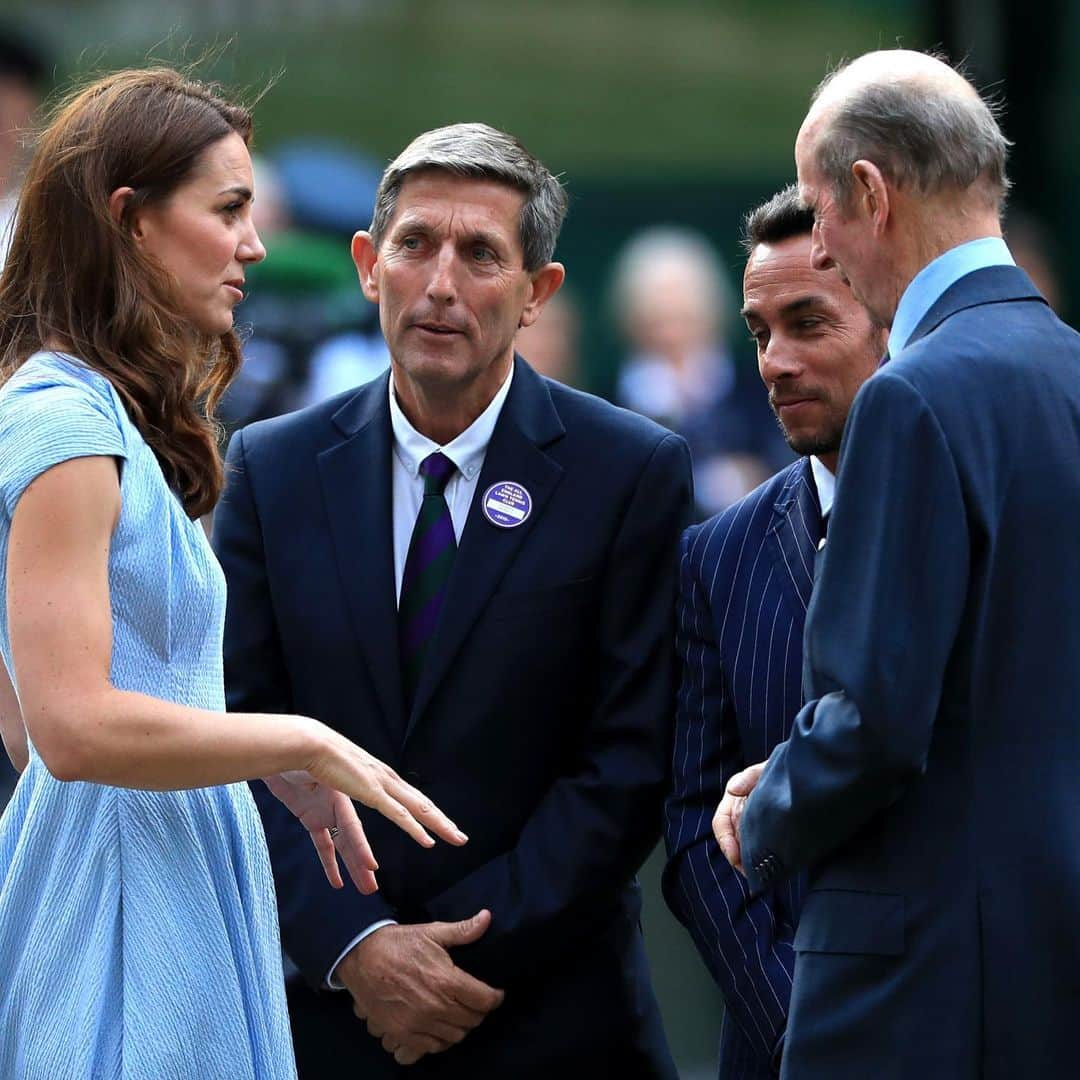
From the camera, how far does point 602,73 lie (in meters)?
9.15

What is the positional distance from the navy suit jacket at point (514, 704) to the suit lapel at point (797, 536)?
0.83 ft

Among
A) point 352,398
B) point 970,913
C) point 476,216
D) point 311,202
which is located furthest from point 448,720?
point 311,202

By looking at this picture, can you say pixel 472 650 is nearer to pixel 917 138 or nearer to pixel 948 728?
pixel 948 728

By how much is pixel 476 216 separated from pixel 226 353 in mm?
620

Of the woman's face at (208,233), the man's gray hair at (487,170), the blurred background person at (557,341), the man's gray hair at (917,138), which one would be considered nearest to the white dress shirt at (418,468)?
the man's gray hair at (487,170)

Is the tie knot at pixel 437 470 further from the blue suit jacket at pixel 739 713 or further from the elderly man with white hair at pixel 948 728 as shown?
the elderly man with white hair at pixel 948 728

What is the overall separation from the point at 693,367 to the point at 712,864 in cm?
520

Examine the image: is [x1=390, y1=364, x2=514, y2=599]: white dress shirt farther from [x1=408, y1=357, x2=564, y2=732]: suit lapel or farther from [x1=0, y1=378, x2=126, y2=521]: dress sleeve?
[x1=0, y1=378, x2=126, y2=521]: dress sleeve

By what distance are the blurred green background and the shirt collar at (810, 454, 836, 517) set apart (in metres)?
5.60

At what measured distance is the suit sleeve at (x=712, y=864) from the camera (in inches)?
121

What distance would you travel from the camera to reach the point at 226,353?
313 centimetres

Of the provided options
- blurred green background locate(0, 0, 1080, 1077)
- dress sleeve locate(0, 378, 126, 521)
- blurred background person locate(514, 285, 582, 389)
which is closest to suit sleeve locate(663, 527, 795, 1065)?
dress sleeve locate(0, 378, 126, 521)

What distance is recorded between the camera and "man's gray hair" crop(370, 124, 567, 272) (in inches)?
138

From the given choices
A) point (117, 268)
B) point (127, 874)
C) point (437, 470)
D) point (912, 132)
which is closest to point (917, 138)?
point (912, 132)
